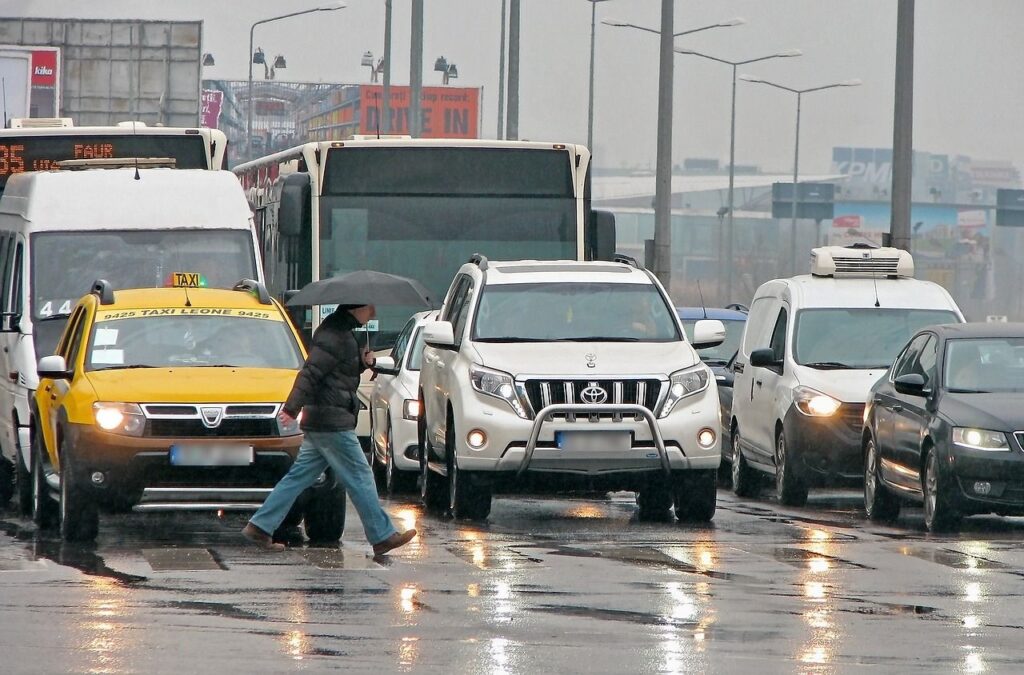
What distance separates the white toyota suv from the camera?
49.6ft

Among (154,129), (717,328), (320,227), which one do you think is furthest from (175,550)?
(154,129)

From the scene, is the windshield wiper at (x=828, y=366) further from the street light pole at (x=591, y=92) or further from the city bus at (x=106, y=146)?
the street light pole at (x=591, y=92)

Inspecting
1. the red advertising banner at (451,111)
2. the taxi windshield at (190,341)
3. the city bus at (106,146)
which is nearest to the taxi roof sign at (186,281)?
the taxi windshield at (190,341)

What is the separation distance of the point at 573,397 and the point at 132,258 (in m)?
4.57

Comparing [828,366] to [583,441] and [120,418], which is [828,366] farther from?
[120,418]

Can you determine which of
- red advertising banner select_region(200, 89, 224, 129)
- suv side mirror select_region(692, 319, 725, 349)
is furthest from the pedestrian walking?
red advertising banner select_region(200, 89, 224, 129)

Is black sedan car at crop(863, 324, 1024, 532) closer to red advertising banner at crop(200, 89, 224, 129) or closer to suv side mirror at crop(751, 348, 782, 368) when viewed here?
suv side mirror at crop(751, 348, 782, 368)

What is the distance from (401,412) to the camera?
725 inches

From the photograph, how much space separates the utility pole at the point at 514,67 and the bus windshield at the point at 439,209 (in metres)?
15.3

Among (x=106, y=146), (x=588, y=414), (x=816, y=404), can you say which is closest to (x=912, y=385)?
(x=816, y=404)

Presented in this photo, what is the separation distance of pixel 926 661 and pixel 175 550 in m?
5.64

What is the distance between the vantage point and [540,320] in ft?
52.8

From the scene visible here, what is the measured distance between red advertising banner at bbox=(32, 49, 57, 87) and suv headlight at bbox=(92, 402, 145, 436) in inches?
1779

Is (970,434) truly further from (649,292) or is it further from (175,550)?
(175,550)
